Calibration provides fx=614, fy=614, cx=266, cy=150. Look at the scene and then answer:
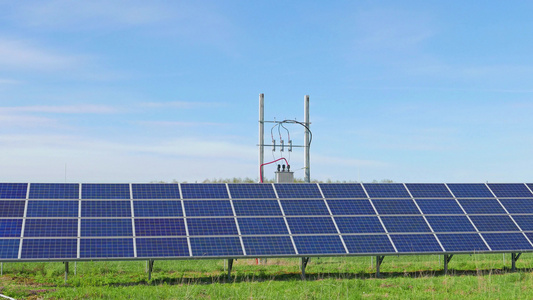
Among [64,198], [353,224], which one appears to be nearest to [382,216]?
[353,224]

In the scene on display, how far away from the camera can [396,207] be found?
82.4 feet

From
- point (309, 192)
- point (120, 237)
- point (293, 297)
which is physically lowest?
point (293, 297)

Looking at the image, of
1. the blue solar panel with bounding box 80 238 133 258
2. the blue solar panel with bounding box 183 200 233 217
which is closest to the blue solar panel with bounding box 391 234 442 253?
the blue solar panel with bounding box 183 200 233 217

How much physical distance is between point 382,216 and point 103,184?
437 inches

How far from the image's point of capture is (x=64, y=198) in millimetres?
23125

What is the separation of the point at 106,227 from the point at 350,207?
373 inches

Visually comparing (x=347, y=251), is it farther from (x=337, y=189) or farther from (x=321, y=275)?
(x=337, y=189)

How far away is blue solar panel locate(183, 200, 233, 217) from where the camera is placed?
23.0 metres

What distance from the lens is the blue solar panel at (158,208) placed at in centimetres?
2273

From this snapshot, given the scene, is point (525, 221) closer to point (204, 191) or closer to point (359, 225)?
point (359, 225)

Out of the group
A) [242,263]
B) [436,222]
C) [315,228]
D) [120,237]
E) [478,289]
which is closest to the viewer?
[478,289]

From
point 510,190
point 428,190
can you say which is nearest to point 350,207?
point 428,190

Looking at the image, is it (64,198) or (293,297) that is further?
(64,198)

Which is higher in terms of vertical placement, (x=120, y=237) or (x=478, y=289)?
(x=120, y=237)
